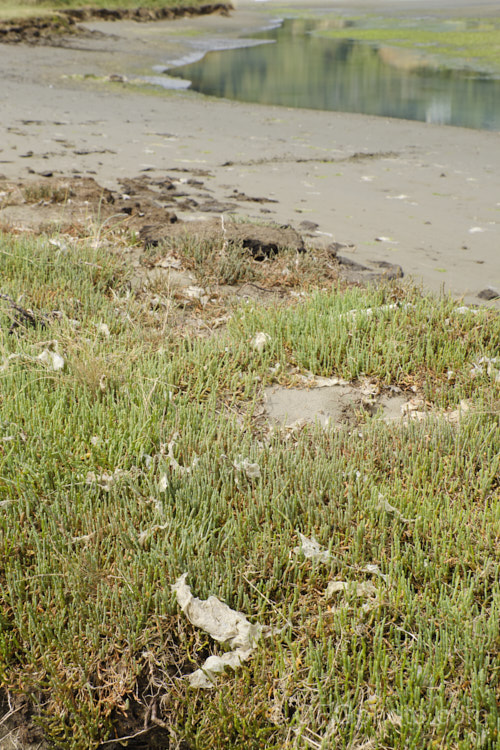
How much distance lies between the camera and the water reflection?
63.9 ft

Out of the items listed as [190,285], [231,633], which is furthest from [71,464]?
[190,285]

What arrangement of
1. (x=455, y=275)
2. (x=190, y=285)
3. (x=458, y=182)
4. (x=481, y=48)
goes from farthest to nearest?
(x=481, y=48)
(x=458, y=182)
(x=455, y=275)
(x=190, y=285)

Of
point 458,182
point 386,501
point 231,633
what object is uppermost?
point 458,182

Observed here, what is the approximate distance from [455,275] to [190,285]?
254 centimetres

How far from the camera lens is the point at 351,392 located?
4059mm

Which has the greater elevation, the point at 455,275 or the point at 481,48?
the point at 481,48

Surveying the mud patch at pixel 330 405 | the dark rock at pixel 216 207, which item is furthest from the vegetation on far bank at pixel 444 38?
the mud patch at pixel 330 405

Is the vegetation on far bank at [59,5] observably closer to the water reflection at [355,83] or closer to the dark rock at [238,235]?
the water reflection at [355,83]

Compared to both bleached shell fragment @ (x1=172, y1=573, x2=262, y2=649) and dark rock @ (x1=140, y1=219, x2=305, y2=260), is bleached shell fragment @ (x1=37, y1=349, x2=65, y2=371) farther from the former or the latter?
dark rock @ (x1=140, y1=219, x2=305, y2=260)

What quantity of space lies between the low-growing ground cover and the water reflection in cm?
1510

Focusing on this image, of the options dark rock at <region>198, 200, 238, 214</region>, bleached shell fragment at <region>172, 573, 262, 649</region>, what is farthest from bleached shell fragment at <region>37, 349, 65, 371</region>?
dark rock at <region>198, 200, 238, 214</region>

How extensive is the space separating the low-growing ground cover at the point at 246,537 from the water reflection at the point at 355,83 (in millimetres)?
15104

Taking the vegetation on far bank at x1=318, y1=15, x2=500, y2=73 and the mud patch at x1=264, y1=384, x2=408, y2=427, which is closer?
the mud patch at x1=264, y1=384, x2=408, y2=427

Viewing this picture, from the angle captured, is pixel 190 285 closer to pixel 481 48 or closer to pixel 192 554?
pixel 192 554
